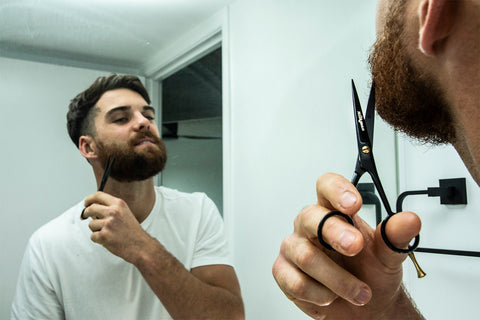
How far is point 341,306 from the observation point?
0.53 m

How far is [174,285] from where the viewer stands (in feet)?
2.05

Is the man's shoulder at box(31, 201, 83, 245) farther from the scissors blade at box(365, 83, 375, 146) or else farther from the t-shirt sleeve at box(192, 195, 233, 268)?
the scissors blade at box(365, 83, 375, 146)

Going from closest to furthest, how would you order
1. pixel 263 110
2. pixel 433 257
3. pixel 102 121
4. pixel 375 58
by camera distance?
1. pixel 375 58
2. pixel 102 121
3. pixel 433 257
4. pixel 263 110

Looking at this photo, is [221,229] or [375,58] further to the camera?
[221,229]

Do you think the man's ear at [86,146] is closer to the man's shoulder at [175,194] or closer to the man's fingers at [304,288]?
the man's shoulder at [175,194]

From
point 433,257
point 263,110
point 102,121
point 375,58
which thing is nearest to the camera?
point 375,58

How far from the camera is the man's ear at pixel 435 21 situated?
350mm

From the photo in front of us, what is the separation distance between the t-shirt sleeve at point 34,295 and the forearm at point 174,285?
144 millimetres

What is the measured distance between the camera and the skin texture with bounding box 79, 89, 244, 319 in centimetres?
61

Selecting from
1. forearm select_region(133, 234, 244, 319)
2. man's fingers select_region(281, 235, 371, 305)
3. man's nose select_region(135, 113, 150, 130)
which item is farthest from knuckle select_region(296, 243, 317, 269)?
man's nose select_region(135, 113, 150, 130)

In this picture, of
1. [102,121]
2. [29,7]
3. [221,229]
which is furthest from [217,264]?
[29,7]

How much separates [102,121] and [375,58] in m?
0.45

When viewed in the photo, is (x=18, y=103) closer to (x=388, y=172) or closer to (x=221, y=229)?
(x=221, y=229)

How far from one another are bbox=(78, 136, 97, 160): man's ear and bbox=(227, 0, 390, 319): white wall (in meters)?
0.30
